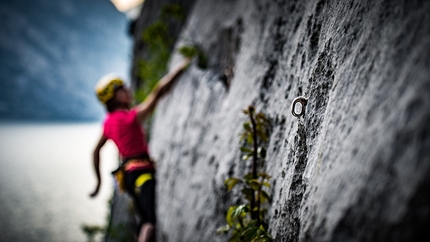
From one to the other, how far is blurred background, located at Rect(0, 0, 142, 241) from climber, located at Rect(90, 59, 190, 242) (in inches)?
208

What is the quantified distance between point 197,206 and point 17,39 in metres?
63.0

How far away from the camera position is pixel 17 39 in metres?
49.4

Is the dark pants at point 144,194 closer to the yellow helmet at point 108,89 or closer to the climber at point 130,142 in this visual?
the climber at point 130,142

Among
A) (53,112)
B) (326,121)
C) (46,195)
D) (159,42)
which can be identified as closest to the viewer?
(326,121)

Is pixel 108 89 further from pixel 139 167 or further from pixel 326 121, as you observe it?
pixel 326 121

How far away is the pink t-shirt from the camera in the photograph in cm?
282

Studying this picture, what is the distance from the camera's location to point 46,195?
941 centimetres

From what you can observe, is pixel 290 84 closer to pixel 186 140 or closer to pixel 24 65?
pixel 186 140

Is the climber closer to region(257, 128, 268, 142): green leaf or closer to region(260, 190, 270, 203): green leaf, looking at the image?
region(257, 128, 268, 142): green leaf

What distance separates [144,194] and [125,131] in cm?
79

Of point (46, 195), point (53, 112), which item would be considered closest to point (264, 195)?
point (46, 195)

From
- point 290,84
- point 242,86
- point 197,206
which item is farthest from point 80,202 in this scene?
point 290,84

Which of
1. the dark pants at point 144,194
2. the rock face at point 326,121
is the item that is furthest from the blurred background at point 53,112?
the rock face at point 326,121

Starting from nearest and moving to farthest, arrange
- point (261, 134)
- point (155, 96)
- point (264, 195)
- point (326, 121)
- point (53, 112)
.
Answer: point (326, 121)
point (264, 195)
point (261, 134)
point (155, 96)
point (53, 112)
